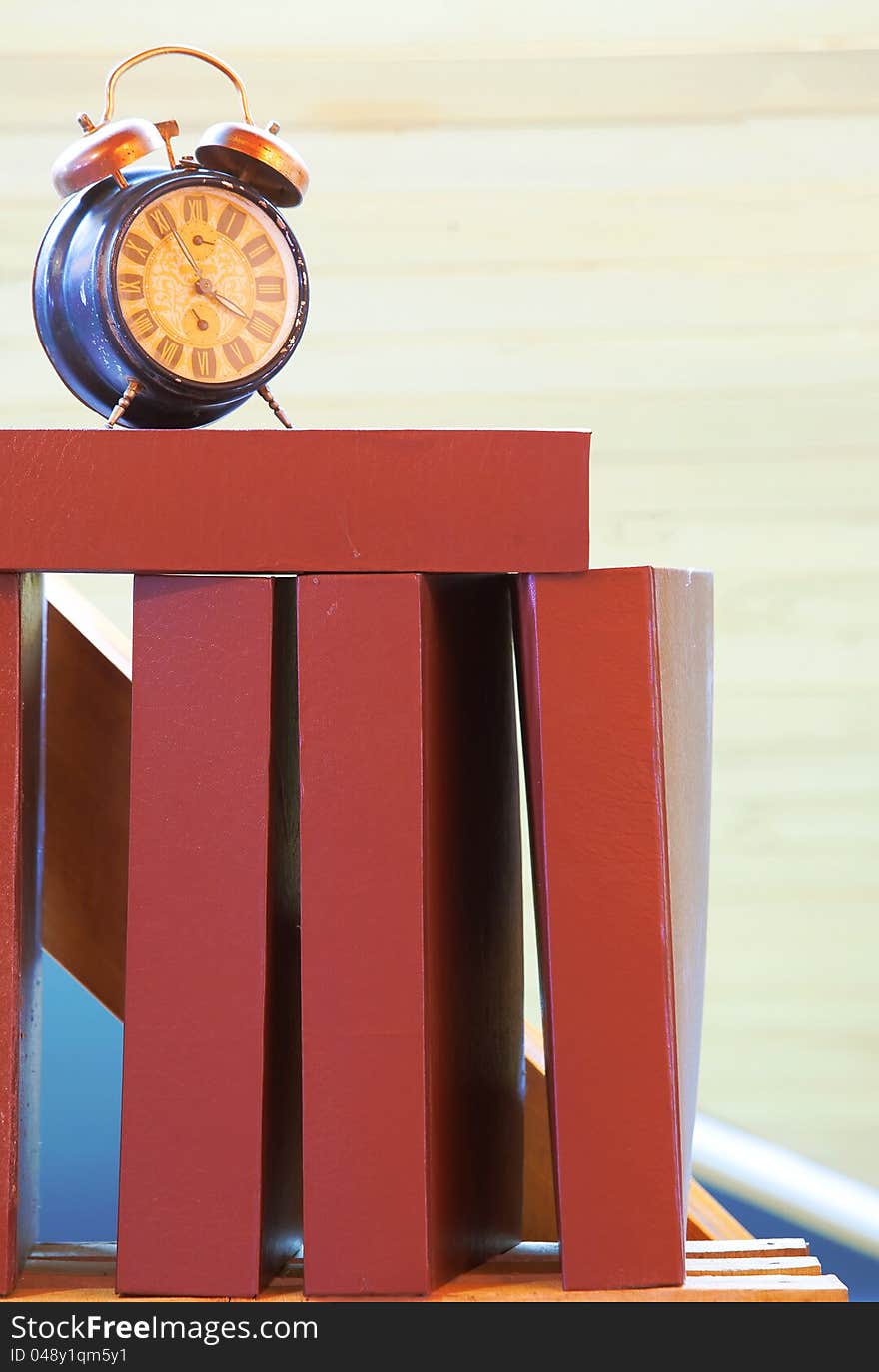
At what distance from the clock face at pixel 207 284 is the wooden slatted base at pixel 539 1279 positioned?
645mm

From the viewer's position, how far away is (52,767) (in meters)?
1.23

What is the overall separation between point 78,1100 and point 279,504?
912 millimetres

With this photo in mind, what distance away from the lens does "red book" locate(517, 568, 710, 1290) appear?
3.22 feet

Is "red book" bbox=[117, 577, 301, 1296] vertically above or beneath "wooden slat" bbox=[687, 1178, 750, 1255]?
above

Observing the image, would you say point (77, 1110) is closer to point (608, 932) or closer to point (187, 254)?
point (608, 932)

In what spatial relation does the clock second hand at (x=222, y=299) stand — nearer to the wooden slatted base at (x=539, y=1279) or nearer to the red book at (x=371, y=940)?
the red book at (x=371, y=940)

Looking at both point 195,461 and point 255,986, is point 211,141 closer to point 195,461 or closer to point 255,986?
point 195,461

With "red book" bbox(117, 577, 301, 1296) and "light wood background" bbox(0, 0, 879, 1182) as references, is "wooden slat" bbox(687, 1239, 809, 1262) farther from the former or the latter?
"light wood background" bbox(0, 0, 879, 1182)

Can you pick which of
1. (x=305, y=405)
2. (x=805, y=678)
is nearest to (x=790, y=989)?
(x=805, y=678)

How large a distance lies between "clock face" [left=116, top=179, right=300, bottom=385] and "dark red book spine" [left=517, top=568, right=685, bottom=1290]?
303 mm

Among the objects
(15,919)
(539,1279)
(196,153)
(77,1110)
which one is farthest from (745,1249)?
(196,153)

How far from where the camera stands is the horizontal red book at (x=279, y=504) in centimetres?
99

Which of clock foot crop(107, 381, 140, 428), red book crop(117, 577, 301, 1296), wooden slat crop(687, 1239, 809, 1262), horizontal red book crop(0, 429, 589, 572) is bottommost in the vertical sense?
wooden slat crop(687, 1239, 809, 1262)

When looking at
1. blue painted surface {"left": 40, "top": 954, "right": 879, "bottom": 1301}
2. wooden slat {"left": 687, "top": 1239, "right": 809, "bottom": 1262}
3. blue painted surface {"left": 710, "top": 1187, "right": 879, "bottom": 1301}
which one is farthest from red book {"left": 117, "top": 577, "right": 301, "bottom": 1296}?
blue painted surface {"left": 710, "top": 1187, "right": 879, "bottom": 1301}
